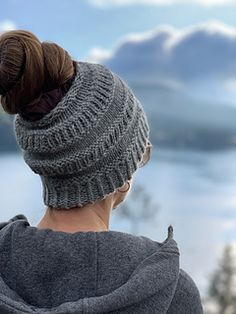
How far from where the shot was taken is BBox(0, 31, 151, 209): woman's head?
795 mm

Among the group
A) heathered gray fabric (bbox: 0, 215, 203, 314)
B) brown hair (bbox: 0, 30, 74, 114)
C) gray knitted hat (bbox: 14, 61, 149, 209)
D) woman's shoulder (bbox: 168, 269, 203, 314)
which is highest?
brown hair (bbox: 0, 30, 74, 114)

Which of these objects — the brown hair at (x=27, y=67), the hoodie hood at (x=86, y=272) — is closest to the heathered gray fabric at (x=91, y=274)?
the hoodie hood at (x=86, y=272)

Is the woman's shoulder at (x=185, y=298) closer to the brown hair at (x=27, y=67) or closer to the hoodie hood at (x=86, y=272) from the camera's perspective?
the hoodie hood at (x=86, y=272)

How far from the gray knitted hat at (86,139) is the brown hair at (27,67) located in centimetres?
3

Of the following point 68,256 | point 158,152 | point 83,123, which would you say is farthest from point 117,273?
point 158,152

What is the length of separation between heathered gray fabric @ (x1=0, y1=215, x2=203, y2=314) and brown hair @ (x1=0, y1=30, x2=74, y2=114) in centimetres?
19

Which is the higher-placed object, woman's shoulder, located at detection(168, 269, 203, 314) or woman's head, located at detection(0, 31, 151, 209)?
woman's head, located at detection(0, 31, 151, 209)

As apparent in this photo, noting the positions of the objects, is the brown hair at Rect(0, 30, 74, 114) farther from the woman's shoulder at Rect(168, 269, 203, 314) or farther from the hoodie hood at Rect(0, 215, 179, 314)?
the woman's shoulder at Rect(168, 269, 203, 314)

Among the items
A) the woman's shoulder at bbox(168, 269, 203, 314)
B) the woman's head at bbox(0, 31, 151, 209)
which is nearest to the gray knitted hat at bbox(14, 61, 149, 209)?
the woman's head at bbox(0, 31, 151, 209)

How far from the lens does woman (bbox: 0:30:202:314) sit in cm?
79

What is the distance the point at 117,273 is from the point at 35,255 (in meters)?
0.11

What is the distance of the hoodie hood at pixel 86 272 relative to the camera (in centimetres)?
79

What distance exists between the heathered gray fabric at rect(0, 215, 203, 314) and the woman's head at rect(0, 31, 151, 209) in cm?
6

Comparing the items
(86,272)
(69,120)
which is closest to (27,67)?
(69,120)
